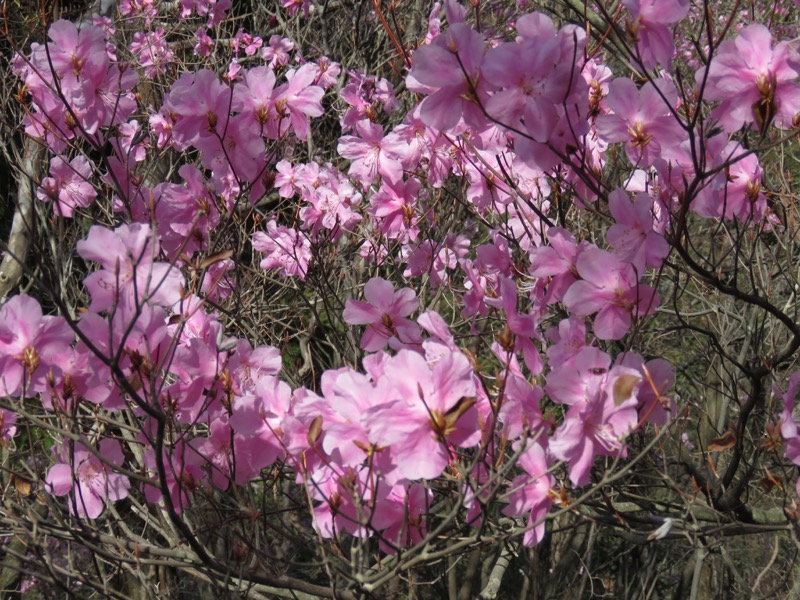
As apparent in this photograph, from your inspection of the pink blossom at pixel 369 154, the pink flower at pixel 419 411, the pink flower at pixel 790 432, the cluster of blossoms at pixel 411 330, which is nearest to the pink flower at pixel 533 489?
the cluster of blossoms at pixel 411 330

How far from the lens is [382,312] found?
162cm

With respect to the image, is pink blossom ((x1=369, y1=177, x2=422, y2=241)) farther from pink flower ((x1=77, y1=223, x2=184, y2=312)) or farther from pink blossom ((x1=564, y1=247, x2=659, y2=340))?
pink flower ((x1=77, y1=223, x2=184, y2=312))

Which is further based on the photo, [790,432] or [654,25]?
[790,432]

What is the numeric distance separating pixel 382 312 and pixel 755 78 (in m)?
0.85

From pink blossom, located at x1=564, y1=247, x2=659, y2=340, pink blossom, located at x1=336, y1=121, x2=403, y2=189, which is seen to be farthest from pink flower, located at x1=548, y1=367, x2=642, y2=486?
pink blossom, located at x1=336, y1=121, x2=403, y2=189

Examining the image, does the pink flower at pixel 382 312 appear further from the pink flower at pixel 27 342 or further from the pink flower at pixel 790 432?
the pink flower at pixel 790 432

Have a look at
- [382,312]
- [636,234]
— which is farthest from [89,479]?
[636,234]

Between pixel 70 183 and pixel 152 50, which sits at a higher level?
pixel 152 50

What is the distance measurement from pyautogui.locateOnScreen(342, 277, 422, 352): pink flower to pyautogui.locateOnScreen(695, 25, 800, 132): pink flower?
2.33 feet

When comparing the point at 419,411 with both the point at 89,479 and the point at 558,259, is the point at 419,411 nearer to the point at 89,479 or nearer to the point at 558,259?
the point at 558,259

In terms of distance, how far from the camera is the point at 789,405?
164cm

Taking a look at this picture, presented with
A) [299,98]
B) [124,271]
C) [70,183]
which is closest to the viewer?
[124,271]

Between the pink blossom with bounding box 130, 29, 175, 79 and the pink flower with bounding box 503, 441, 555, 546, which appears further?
the pink blossom with bounding box 130, 29, 175, 79

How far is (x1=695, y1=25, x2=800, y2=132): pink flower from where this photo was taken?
140 centimetres
